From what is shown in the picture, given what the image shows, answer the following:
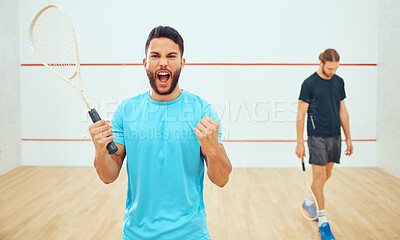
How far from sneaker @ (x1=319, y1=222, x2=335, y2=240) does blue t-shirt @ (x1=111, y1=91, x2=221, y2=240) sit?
1437mm

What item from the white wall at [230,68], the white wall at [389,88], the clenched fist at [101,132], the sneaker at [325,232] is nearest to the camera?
the clenched fist at [101,132]

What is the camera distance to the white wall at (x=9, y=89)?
3.76 m

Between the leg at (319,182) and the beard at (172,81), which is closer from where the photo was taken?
the beard at (172,81)

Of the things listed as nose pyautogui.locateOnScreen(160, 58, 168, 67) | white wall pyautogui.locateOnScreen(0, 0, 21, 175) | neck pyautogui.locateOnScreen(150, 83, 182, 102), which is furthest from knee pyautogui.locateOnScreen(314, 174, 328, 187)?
white wall pyautogui.locateOnScreen(0, 0, 21, 175)

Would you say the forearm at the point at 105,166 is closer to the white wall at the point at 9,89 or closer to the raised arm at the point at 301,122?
the raised arm at the point at 301,122

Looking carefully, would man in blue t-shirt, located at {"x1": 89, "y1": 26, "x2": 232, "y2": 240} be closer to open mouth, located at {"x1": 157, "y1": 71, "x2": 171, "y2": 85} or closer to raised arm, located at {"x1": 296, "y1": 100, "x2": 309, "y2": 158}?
open mouth, located at {"x1": 157, "y1": 71, "x2": 171, "y2": 85}

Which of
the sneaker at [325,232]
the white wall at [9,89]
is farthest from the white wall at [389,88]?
the white wall at [9,89]

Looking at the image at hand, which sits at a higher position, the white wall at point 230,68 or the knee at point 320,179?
the white wall at point 230,68

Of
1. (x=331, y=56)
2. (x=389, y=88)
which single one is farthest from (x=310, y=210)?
(x=389, y=88)

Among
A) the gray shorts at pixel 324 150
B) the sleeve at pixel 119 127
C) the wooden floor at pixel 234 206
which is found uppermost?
the sleeve at pixel 119 127

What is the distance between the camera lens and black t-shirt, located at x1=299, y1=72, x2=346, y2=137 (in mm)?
2502

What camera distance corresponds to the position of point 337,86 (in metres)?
2.53

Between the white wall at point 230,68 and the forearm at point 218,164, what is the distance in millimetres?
3024

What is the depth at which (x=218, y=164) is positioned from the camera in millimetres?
1079
